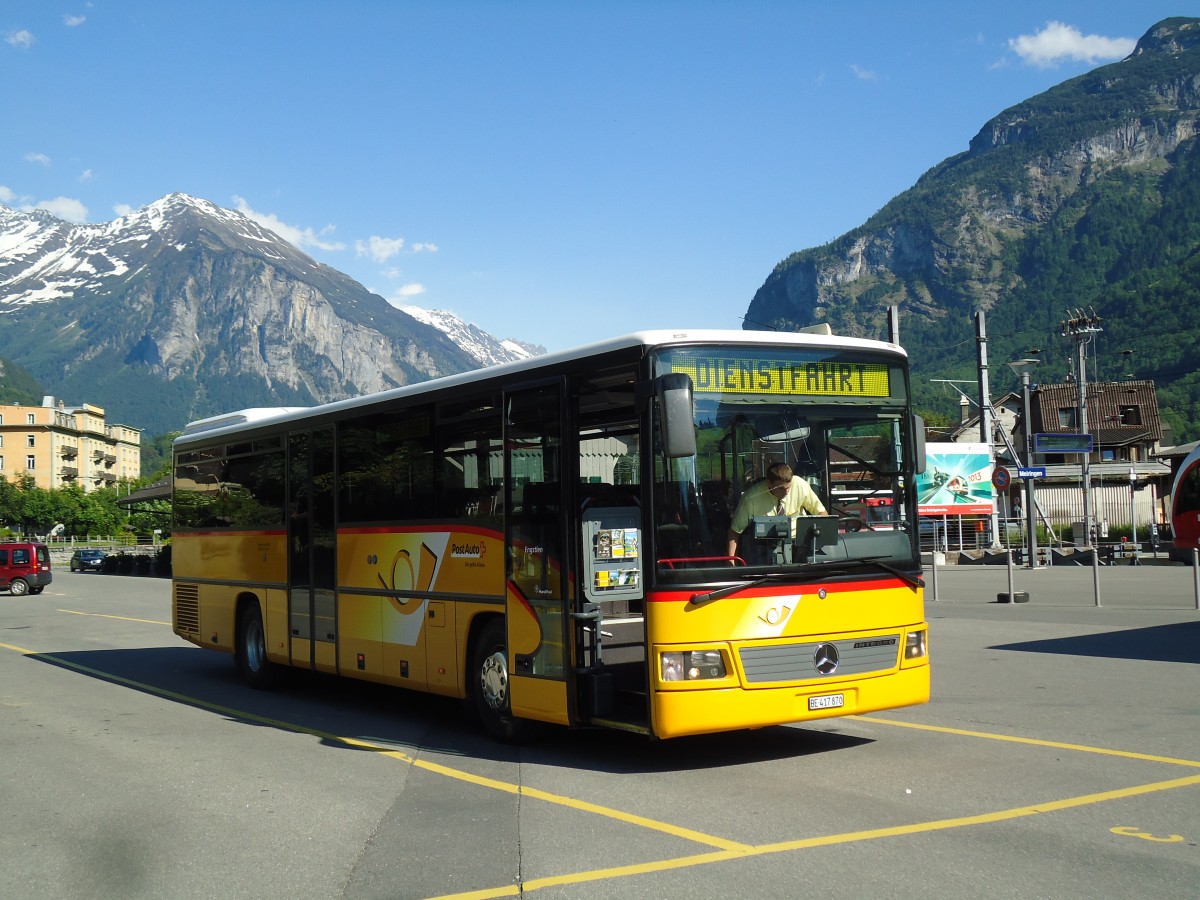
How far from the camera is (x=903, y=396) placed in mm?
9336

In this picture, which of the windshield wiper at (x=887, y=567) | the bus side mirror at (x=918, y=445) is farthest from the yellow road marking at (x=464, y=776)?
the bus side mirror at (x=918, y=445)

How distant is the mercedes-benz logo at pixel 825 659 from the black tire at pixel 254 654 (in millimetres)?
7743

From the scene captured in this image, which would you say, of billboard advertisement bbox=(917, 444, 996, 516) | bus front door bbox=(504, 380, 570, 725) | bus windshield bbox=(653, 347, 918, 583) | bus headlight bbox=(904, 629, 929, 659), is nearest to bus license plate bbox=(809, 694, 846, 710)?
bus headlight bbox=(904, 629, 929, 659)

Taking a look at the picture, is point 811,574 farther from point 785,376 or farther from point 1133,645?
point 1133,645

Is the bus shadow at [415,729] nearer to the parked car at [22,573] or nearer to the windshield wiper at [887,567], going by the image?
the windshield wiper at [887,567]

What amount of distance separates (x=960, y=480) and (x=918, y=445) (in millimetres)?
36495

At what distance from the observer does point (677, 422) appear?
7.82m

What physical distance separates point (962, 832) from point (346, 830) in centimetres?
348

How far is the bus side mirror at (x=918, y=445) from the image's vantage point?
9.20 metres

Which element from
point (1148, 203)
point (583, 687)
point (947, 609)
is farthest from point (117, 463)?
point (583, 687)

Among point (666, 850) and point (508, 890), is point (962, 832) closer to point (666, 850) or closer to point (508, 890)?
point (666, 850)

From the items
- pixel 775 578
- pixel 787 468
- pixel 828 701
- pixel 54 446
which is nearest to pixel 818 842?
pixel 828 701

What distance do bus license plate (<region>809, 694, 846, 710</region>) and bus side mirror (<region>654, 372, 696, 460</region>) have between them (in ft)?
6.52

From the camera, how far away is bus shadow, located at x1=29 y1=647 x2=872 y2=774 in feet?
30.3
